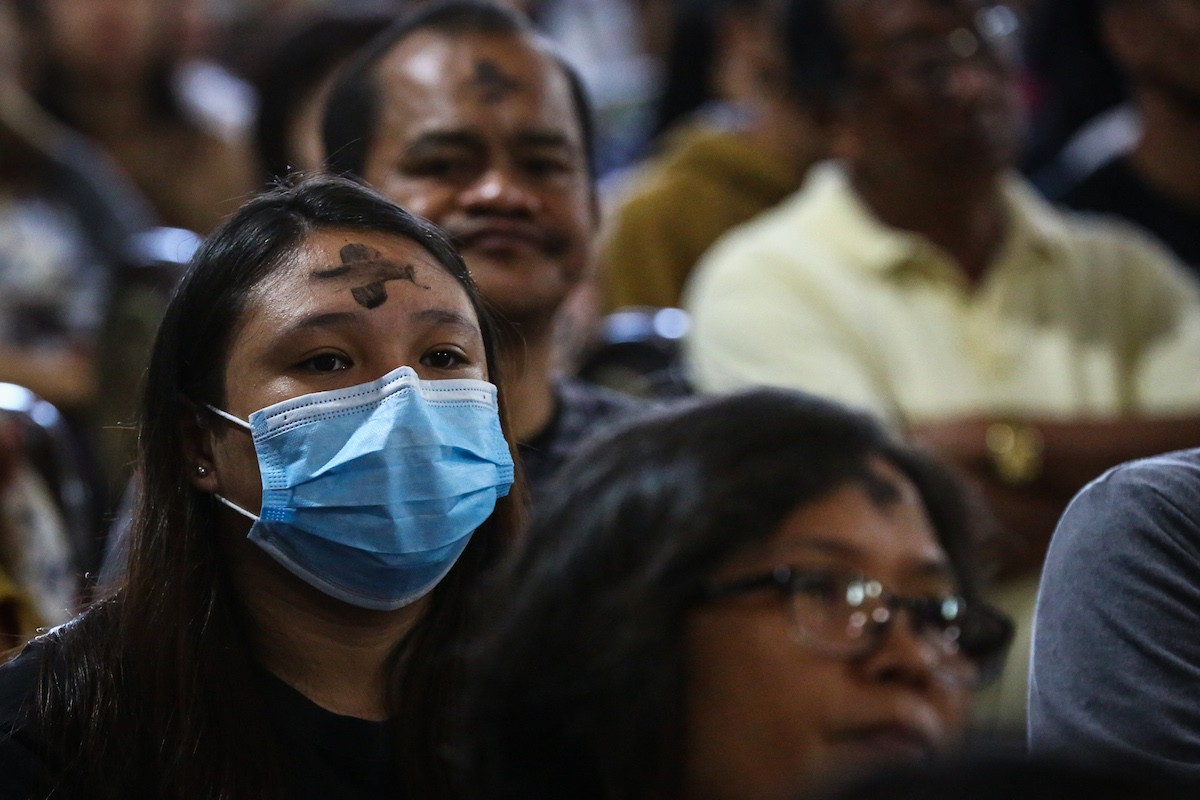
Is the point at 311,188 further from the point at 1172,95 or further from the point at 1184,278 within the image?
the point at 1172,95

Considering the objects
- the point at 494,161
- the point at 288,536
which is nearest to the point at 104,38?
the point at 494,161

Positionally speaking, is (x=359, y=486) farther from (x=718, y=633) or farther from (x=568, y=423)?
(x=568, y=423)

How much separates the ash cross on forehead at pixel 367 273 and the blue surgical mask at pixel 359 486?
97 millimetres

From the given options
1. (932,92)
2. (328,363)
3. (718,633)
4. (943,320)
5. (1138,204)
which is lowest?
(1138,204)

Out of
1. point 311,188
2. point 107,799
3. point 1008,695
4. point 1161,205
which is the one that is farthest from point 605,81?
point 107,799

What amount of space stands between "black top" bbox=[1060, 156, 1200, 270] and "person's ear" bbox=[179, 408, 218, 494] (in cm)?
306

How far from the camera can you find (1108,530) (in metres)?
1.77

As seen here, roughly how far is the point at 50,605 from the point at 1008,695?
1615 mm

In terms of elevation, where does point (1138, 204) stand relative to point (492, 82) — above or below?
below

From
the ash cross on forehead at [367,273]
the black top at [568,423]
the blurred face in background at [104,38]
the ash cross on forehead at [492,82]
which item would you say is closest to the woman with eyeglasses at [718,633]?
the ash cross on forehead at [367,273]

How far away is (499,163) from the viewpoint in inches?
102

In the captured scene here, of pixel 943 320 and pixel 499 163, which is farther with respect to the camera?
pixel 943 320

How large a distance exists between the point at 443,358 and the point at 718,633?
2.20ft

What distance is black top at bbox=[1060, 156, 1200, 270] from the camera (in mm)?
4164
